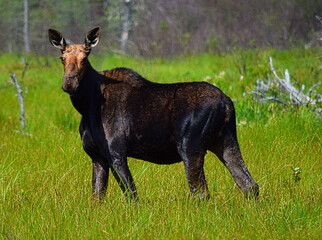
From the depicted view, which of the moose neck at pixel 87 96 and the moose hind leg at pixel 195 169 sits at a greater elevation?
the moose neck at pixel 87 96

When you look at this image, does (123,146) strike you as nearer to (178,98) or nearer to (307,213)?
(178,98)

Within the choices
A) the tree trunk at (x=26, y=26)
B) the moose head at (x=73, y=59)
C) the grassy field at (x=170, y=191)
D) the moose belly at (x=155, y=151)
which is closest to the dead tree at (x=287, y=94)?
the grassy field at (x=170, y=191)

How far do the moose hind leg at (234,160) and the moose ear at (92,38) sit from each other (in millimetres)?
1336

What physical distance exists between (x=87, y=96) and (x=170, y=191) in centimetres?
112

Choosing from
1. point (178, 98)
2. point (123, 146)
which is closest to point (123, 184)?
point (123, 146)

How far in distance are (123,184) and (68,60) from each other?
44.0 inches

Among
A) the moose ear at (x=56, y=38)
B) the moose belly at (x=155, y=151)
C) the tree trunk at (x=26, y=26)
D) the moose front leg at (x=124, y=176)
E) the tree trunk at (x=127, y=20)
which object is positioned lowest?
the tree trunk at (x=26, y=26)

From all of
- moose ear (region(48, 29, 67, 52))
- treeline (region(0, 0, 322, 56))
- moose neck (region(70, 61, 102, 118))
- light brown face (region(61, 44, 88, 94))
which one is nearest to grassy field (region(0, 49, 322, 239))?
moose neck (region(70, 61, 102, 118))

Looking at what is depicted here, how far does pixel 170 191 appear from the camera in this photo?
15.2 ft

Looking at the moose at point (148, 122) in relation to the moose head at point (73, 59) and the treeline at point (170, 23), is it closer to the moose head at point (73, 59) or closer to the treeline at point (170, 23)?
the moose head at point (73, 59)

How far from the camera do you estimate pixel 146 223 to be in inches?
155

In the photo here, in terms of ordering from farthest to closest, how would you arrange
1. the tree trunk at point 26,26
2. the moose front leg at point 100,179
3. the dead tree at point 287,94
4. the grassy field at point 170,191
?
the tree trunk at point 26,26, the dead tree at point 287,94, the moose front leg at point 100,179, the grassy field at point 170,191

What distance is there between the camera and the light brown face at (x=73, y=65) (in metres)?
4.07

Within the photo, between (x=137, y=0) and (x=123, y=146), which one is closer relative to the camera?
(x=123, y=146)
